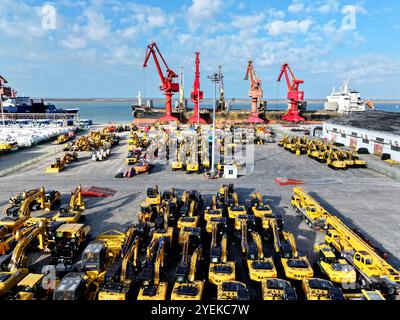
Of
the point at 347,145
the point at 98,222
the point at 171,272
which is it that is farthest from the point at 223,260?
the point at 347,145

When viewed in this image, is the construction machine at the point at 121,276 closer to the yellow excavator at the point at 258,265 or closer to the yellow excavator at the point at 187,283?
the yellow excavator at the point at 187,283

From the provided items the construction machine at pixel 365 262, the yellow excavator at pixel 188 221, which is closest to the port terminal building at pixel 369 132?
the construction machine at pixel 365 262

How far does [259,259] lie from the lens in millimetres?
16656

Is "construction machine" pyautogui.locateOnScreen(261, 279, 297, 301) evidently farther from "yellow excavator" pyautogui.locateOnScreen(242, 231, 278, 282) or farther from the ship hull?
the ship hull

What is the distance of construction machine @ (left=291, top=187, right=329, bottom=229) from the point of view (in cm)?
2225

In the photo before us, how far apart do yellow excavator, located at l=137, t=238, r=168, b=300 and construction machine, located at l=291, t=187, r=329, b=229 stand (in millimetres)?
12713

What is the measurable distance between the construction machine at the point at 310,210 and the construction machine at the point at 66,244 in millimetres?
17339

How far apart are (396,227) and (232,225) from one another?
13311 millimetres

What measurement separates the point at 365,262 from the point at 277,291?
625 cm

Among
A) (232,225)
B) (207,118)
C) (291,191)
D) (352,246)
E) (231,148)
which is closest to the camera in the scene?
(352,246)

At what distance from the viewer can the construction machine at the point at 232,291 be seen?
13.1m
